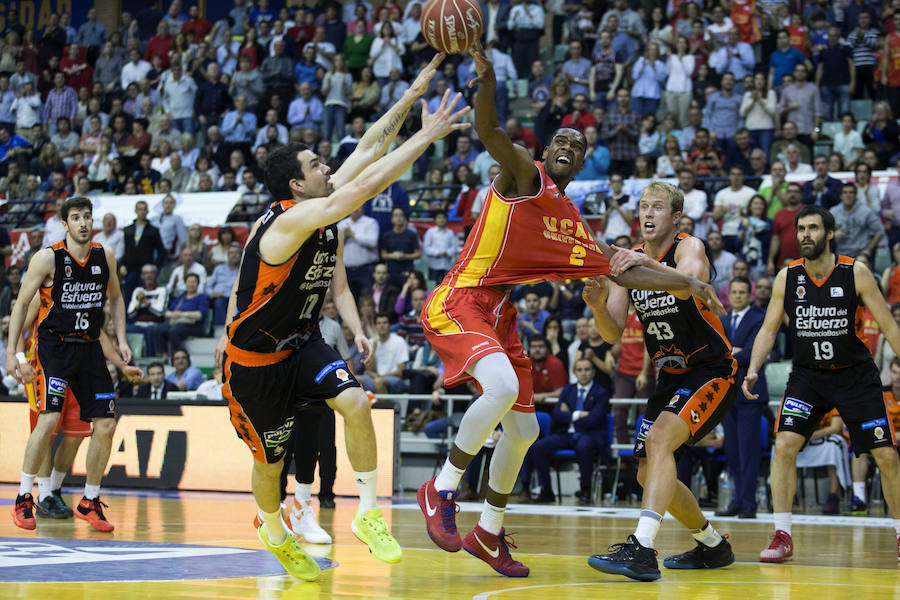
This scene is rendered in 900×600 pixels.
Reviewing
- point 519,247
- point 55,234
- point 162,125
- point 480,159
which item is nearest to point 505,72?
point 480,159

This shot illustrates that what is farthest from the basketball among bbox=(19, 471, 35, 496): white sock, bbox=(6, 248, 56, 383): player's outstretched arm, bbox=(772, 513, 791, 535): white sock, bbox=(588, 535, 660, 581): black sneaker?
bbox=(19, 471, 35, 496): white sock

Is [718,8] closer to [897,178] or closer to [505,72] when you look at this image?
[505,72]

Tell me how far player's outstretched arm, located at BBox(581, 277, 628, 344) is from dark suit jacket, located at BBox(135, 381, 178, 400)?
9361mm

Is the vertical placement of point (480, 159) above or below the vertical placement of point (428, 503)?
above

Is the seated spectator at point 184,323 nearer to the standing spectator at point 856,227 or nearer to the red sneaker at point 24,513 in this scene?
the red sneaker at point 24,513

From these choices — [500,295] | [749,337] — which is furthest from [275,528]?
[749,337]

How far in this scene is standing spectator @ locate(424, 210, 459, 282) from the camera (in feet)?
54.3

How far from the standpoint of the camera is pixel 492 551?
6.21 m

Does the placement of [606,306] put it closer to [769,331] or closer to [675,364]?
[675,364]

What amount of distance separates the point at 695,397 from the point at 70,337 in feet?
17.8

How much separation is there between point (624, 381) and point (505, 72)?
8257 mm

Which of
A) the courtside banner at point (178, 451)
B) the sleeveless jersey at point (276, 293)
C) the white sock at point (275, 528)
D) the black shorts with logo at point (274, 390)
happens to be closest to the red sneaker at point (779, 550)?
the black shorts with logo at point (274, 390)

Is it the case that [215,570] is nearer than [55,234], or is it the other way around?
[215,570]

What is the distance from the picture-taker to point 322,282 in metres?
5.97
